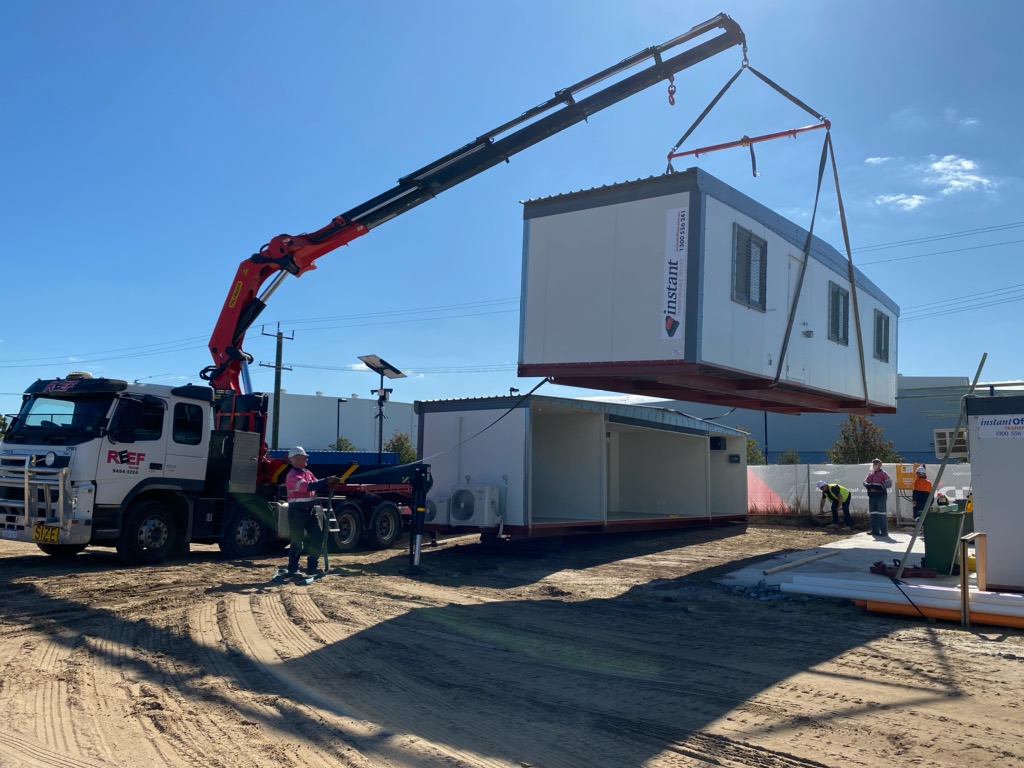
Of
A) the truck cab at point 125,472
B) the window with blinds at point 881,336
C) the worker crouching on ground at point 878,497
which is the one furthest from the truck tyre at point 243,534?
the worker crouching on ground at point 878,497

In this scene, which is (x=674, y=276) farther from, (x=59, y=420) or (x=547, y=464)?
(x=59, y=420)

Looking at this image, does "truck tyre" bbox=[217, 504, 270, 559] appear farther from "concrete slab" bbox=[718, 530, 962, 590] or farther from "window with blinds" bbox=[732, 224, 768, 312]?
"window with blinds" bbox=[732, 224, 768, 312]

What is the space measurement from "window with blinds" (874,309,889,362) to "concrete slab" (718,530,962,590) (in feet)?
12.1

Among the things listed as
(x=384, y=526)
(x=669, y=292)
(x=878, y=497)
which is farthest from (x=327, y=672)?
(x=878, y=497)

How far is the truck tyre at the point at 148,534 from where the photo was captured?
11.6 meters

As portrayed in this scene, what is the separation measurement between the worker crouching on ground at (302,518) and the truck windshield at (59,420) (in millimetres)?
2721

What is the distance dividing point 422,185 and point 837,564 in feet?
29.5

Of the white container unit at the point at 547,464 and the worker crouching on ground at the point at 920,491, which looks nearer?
the white container unit at the point at 547,464

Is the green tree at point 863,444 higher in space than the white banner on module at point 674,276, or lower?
lower

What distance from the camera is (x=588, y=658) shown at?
6.92m

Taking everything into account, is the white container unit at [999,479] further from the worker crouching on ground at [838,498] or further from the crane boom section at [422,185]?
the worker crouching on ground at [838,498]

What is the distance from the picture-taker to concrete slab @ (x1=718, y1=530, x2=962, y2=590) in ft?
35.6

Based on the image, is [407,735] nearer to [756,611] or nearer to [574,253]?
[756,611]

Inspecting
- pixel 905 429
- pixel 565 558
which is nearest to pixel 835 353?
pixel 565 558
